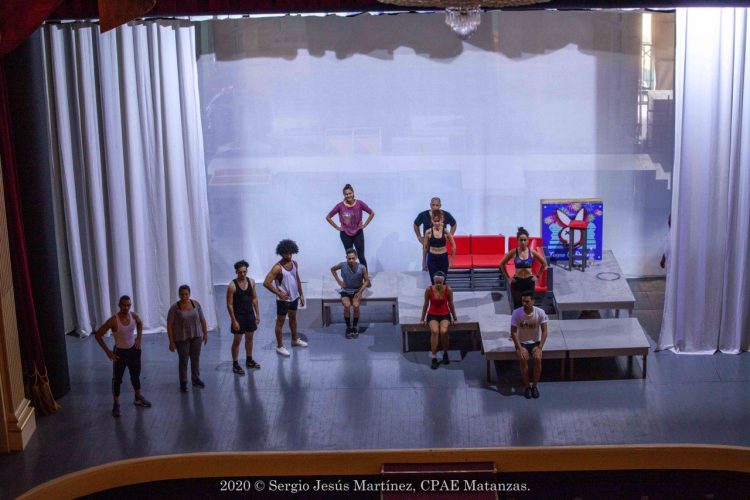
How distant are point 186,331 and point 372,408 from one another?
1.96m

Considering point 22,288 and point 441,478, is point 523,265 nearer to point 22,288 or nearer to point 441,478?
point 441,478

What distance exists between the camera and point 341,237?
12.5 m

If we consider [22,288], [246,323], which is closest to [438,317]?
[246,323]

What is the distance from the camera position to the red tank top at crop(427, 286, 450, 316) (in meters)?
10.8

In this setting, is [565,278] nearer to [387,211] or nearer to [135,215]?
[387,211]

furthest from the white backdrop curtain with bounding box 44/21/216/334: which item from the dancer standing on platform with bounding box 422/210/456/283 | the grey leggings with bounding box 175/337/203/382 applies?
the dancer standing on platform with bounding box 422/210/456/283

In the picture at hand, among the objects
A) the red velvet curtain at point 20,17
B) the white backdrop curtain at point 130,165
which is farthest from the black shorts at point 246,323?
the red velvet curtain at point 20,17

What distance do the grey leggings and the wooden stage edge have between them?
153 cm

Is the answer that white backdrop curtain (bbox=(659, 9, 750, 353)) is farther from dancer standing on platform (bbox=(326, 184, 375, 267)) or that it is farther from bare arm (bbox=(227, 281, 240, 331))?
bare arm (bbox=(227, 281, 240, 331))

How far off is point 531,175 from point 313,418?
4.90 meters

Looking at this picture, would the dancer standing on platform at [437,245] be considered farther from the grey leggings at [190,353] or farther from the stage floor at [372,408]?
the grey leggings at [190,353]

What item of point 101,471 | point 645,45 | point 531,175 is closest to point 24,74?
point 101,471

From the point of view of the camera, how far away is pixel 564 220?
12758 mm

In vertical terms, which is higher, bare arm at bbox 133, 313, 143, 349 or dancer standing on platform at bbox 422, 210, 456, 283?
dancer standing on platform at bbox 422, 210, 456, 283
